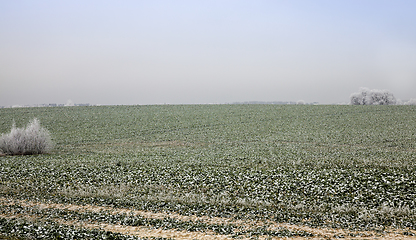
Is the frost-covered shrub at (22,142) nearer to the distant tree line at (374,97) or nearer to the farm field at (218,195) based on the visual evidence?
the farm field at (218,195)

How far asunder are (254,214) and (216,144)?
24.5 m

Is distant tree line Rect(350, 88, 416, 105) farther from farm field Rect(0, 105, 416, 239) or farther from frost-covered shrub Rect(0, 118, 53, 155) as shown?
frost-covered shrub Rect(0, 118, 53, 155)

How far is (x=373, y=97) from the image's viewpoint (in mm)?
114625

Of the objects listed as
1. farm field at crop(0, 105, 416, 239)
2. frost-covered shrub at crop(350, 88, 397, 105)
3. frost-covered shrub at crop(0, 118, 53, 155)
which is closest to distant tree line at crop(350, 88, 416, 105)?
frost-covered shrub at crop(350, 88, 397, 105)

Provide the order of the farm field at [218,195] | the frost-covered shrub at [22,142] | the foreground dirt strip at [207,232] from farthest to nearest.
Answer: the frost-covered shrub at [22,142], the farm field at [218,195], the foreground dirt strip at [207,232]

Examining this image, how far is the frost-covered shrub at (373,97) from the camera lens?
11275cm

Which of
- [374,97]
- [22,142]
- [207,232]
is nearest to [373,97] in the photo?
[374,97]

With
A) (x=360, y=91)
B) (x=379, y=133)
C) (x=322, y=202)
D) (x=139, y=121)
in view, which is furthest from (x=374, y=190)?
(x=360, y=91)

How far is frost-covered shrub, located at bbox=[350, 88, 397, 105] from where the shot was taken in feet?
370

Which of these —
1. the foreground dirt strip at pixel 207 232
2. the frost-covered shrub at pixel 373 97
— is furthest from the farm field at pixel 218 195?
the frost-covered shrub at pixel 373 97

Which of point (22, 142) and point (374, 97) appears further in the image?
point (374, 97)

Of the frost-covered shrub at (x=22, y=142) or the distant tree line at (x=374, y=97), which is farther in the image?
the distant tree line at (x=374, y=97)

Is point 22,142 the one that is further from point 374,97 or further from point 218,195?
point 374,97

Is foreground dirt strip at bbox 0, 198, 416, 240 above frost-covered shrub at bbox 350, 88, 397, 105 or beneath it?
beneath
